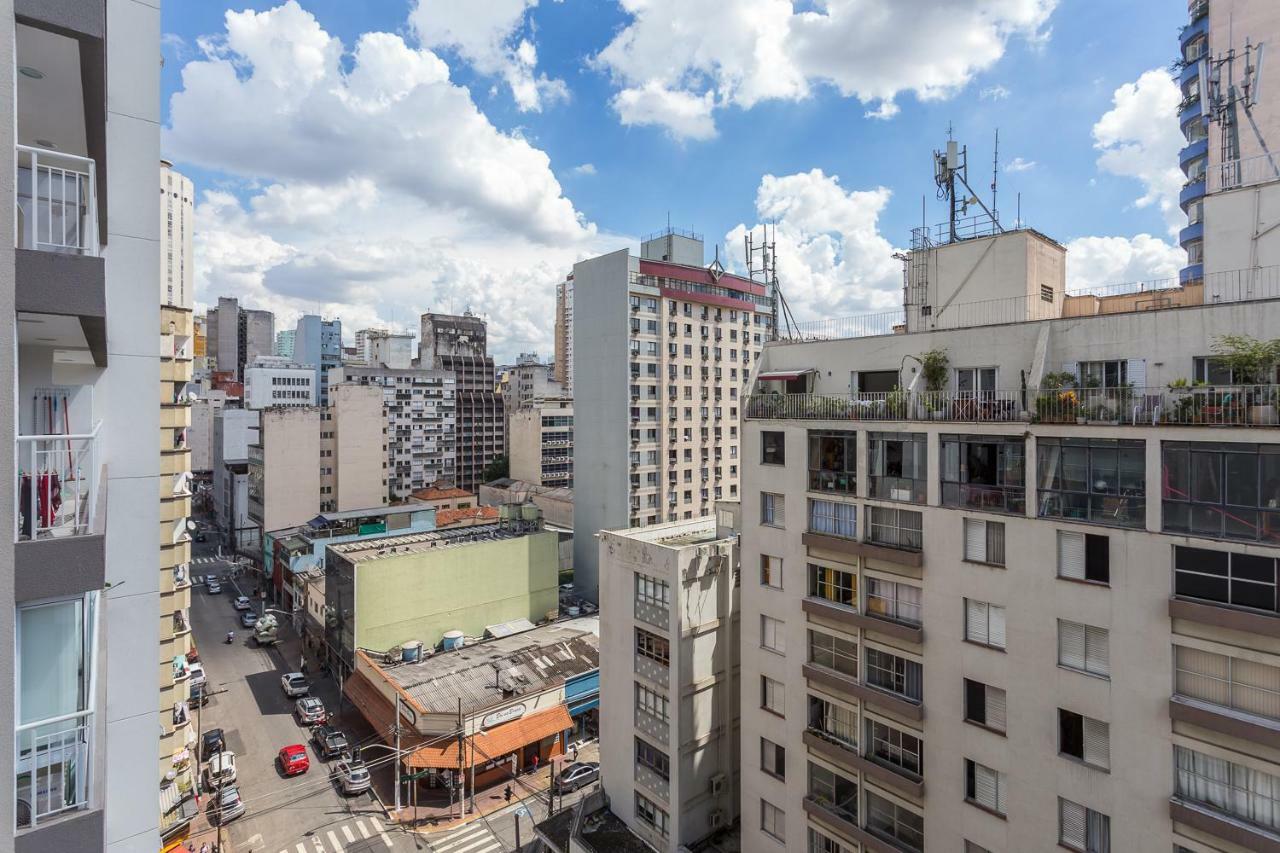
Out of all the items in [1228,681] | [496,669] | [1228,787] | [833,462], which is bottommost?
[496,669]

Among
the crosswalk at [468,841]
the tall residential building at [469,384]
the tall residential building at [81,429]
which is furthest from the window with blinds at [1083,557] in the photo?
the tall residential building at [469,384]

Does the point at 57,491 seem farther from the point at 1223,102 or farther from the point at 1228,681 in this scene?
the point at 1223,102

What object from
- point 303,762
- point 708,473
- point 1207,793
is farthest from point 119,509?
point 708,473

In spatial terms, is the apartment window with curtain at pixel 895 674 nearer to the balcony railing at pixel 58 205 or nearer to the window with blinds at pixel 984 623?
the window with blinds at pixel 984 623

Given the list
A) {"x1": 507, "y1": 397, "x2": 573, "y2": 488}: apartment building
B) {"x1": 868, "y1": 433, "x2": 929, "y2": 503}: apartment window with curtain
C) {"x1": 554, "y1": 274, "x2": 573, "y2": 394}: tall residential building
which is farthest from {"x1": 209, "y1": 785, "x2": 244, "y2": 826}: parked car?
{"x1": 554, "y1": 274, "x2": 573, "y2": 394}: tall residential building

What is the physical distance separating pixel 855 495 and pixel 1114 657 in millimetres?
7508

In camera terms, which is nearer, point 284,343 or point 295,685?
point 295,685

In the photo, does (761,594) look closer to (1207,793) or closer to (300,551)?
(1207,793)

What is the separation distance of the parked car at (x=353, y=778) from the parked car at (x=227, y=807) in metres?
4.64

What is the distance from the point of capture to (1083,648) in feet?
50.4

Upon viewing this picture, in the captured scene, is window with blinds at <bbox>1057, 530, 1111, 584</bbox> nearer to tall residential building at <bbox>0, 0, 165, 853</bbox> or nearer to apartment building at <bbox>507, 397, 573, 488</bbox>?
tall residential building at <bbox>0, 0, 165, 853</bbox>

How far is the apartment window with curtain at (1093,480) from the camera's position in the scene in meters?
14.8

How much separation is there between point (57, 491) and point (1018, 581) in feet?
62.2

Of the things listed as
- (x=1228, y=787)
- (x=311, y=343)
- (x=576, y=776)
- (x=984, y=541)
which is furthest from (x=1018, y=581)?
(x=311, y=343)
